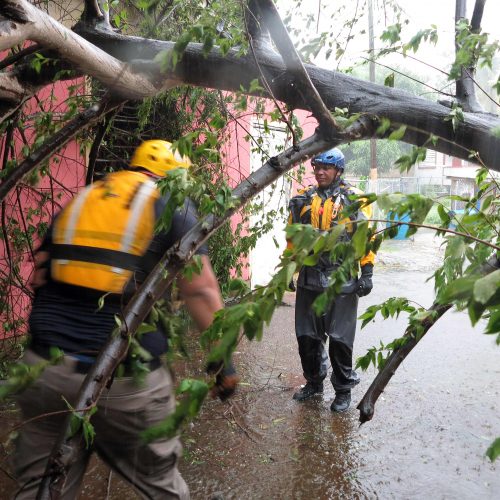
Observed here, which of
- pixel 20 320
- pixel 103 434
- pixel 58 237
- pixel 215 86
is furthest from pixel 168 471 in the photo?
pixel 20 320

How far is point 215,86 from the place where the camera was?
306 cm

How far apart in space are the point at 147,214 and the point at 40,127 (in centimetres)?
201

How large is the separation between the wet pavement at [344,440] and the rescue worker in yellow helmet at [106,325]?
48cm

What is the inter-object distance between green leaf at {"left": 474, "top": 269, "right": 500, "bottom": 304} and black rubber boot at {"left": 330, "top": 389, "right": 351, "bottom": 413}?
3.94 m

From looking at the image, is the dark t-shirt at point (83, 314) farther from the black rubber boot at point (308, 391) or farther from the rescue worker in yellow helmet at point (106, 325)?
the black rubber boot at point (308, 391)

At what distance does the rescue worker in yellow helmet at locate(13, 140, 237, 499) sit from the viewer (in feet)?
7.67

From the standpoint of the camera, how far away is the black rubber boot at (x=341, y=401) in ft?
16.1

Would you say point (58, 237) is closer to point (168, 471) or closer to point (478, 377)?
point (168, 471)

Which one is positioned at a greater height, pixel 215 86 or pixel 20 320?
pixel 215 86

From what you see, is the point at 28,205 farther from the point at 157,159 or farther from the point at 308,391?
the point at 157,159

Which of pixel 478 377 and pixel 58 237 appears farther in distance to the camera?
pixel 478 377

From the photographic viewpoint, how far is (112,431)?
2.40 meters

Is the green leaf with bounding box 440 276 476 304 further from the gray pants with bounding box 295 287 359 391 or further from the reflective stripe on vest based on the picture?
the gray pants with bounding box 295 287 359 391

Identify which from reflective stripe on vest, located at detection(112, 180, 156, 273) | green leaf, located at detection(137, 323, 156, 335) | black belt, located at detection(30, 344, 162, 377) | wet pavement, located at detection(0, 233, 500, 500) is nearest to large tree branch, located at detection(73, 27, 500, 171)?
reflective stripe on vest, located at detection(112, 180, 156, 273)
